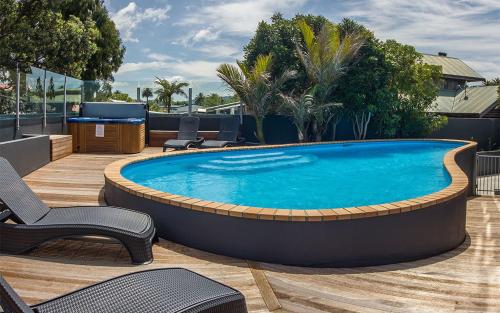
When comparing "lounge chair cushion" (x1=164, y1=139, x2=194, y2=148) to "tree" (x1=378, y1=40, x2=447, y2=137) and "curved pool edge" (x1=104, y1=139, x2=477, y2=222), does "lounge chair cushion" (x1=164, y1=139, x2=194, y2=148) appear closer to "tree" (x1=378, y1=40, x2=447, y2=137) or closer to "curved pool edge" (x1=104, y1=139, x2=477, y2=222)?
"curved pool edge" (x1=104, y1=139, x2=477, y2=222)

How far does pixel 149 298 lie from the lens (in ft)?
7.82

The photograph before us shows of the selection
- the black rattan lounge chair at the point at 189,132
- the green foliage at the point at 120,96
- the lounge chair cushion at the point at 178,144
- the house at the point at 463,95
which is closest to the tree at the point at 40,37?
the green foliage at the point at 120,96

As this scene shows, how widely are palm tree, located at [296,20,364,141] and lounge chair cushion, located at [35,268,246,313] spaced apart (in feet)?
39.9

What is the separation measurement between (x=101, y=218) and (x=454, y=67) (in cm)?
3658

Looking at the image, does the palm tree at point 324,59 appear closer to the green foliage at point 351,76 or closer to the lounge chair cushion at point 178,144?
the green foliage at point 351,76

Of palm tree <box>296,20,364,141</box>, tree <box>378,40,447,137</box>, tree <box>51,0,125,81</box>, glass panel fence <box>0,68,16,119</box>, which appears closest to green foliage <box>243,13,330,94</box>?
palm tree <box>296,20,364,141</box>

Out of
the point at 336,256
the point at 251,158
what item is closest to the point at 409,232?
the point at 336,256

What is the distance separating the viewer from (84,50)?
24047mm

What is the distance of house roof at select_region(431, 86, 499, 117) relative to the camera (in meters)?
25.0

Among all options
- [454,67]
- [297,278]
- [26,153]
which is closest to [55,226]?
[297,278]

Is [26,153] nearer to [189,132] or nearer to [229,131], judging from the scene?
[189,132]

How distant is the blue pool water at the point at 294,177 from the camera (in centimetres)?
686

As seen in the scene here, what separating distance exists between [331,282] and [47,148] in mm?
6949

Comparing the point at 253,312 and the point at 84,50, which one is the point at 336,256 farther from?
the point at 84,50
